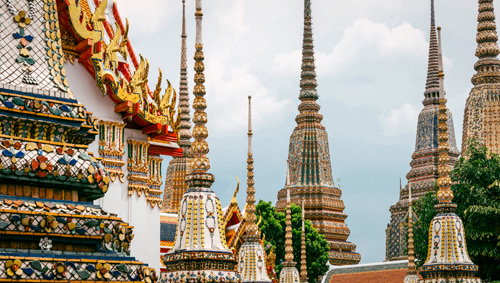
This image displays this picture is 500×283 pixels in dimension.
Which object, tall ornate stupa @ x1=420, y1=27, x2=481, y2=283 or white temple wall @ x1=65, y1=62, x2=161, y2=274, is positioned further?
white temple wall @ x1=65, y1=62, x2=161, y2=274

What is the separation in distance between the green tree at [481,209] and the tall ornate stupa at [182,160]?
1502 cm

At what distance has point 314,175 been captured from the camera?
186ft

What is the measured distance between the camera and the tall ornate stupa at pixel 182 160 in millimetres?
40906

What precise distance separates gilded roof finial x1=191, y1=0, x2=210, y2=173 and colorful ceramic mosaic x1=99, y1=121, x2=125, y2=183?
377 centimetres

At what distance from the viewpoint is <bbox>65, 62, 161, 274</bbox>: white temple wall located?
14344mm

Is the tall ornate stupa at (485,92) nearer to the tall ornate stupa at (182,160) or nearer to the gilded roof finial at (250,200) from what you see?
the tall ornate stupa at (182,160)

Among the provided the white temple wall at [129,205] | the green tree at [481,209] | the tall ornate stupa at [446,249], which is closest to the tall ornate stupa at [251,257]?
the white temple wall at [129,205]

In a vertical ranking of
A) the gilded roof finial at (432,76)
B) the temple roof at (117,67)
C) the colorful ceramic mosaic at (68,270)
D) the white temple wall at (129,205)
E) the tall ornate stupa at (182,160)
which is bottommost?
the colorful ceramic mosaic at (68,270)

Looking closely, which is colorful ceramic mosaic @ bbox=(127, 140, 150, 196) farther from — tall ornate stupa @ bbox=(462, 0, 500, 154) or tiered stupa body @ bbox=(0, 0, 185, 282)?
tall ornate stupa @ bbox=(462, 0, 500, 154)

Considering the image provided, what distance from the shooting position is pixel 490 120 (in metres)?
38.0

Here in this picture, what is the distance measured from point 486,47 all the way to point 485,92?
3.26 metres

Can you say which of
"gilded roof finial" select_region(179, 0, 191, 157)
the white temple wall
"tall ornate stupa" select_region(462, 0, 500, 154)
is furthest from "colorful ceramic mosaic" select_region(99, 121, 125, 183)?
"tall ornate stupa" select_region(462, 0, 500, 154)

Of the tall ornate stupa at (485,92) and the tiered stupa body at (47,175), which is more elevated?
the tall ornate stupa at (485,92)

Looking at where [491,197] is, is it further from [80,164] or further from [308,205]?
[308,205]
